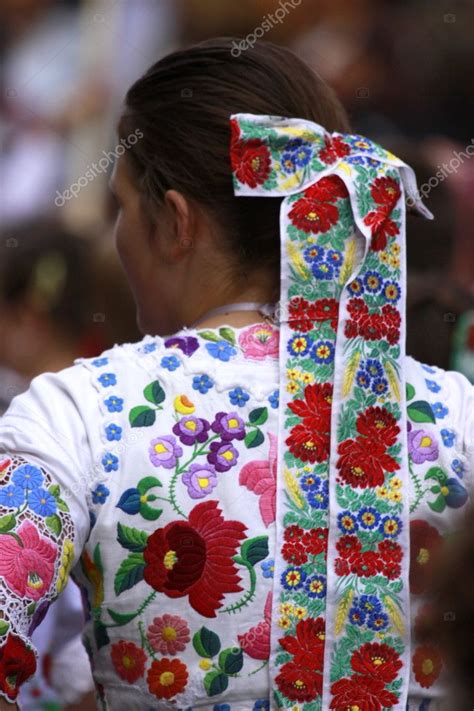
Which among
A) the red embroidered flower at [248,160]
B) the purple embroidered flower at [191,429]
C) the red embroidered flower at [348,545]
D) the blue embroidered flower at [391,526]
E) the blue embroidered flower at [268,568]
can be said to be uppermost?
the red embroidered flower at [248,160]

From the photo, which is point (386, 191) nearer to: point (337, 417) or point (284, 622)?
point (337, 417)

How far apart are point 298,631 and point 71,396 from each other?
1.27 ft

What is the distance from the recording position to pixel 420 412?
1.69m

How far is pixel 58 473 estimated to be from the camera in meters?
1.55

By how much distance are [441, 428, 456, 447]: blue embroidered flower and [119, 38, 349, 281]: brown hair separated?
29 centimetres

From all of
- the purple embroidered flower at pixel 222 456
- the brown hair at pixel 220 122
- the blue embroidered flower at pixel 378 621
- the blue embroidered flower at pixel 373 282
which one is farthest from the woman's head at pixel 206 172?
the blue embroidered flower at pixel 378 621

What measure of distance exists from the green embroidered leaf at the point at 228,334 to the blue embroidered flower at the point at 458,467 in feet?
1.02

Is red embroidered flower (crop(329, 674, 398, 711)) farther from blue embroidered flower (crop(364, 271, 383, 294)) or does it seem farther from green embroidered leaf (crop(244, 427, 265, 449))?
blue embroidered flower (crop(364, 271, 383, 294))

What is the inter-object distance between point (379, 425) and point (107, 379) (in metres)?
0.34

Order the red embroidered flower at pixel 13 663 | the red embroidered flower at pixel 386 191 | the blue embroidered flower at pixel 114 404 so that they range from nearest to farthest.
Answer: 1. the red embroidered flower at pixel 13 663
2. the blue embroidered flower at pixel 114 404
3. the red embroidered flower at pixel 386 191

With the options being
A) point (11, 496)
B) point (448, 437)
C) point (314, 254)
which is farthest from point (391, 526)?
point (11, 496)

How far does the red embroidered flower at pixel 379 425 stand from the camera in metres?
1.66

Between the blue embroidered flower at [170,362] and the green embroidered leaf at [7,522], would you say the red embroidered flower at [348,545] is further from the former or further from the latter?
the green embroidered leaf at [7,522]

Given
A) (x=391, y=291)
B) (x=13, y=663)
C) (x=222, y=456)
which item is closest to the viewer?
(x=13, y=663)
